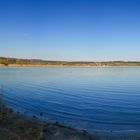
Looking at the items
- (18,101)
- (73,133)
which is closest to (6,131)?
(73,133)

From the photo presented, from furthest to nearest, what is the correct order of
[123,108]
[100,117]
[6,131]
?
[123,108], [100,117], [6,131]

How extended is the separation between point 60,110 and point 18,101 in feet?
24.4

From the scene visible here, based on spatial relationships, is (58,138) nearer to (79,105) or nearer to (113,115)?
(113,115)

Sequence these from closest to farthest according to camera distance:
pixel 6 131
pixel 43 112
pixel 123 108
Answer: pixel 6 131
pixel 43 112
pixel 123 108

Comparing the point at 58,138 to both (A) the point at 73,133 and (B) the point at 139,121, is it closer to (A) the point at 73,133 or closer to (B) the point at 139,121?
(A) the point at 73,133

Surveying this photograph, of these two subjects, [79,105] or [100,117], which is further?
[79,105]

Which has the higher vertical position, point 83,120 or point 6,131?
point 6,131

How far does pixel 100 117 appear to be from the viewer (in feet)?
73.6

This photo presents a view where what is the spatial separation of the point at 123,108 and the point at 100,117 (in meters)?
5.16

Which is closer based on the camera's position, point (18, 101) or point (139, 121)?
point (139, 121)

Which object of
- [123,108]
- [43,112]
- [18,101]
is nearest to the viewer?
[43,112]

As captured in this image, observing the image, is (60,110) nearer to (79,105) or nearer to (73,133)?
(79,105)

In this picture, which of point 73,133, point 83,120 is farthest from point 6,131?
point 83,120

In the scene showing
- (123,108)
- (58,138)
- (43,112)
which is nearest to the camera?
(58,138)
